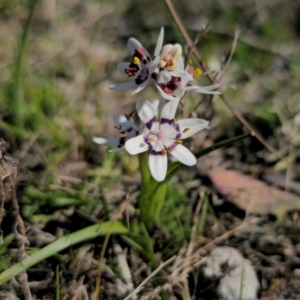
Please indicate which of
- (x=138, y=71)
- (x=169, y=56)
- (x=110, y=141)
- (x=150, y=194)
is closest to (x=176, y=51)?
(x=169, y=56)

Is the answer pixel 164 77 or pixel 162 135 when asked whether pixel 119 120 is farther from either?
pixel 164 77

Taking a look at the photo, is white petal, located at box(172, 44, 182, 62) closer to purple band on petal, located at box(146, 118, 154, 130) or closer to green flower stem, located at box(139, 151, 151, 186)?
purple band on petal, located at box(146, 118, 154, 130)

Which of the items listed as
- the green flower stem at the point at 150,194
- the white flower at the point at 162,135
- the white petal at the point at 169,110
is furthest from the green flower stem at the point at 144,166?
the white petal at the point at 169,110

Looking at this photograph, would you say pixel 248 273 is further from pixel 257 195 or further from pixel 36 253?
pixel 36 253

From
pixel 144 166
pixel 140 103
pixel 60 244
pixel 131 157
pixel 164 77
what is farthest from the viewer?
pixel 131 157

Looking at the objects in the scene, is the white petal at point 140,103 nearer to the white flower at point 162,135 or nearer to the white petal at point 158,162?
the white flower at point 162,135
